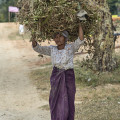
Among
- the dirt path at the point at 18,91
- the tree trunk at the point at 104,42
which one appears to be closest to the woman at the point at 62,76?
the dirt path at the point at 18,91

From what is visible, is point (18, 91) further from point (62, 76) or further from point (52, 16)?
point (52, 16)

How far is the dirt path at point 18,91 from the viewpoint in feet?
19.2

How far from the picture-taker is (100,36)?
27.3 ft

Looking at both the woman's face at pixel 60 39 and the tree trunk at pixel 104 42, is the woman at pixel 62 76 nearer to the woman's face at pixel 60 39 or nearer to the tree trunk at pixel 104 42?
the woman's face at pixel 60 39

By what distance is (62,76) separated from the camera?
167 inches

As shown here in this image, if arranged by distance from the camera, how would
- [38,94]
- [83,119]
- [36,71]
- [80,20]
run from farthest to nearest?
[36,71]
[38,94]
[83,119]
[80,20]

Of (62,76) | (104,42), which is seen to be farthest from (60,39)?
(104,42)

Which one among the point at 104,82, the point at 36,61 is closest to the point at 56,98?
the point at 104,82

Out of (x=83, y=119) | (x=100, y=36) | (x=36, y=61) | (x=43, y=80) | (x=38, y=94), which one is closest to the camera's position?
(x=83, y=119)

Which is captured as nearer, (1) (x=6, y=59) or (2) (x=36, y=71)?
(2) (x=36, y=71)

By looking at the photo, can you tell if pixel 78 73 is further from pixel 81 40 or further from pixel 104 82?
pixel 81 40

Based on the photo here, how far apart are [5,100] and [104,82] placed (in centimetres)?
258

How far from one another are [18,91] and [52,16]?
14.5ft

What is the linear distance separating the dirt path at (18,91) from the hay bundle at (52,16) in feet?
4.58
